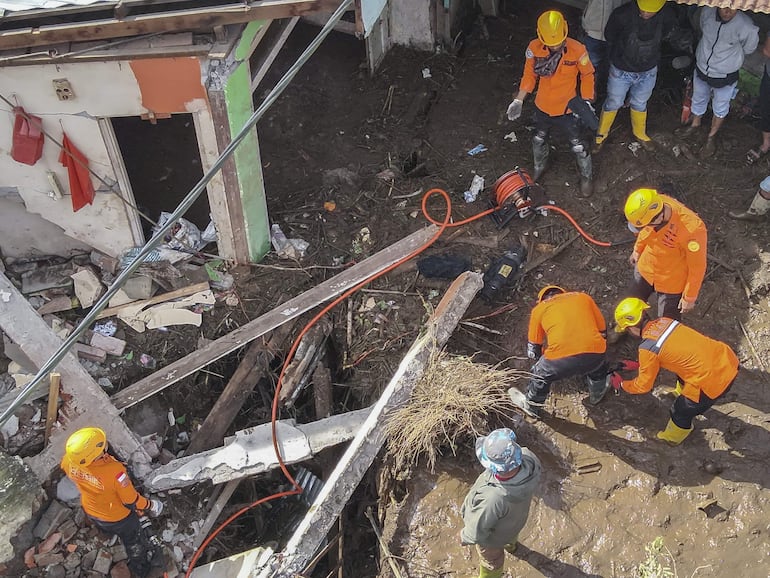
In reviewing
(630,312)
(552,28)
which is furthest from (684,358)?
(552,28)

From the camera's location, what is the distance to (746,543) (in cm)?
586

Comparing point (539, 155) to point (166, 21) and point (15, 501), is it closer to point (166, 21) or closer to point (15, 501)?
point (166, 21)

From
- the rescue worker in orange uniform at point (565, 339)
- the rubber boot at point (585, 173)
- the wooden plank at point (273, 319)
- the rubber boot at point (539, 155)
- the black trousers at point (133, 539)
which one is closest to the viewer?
the rescue worker in orange uniform at point (565, 339)

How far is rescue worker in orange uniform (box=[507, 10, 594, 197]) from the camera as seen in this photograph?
7.21 m

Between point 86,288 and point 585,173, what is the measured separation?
5928 millimetres

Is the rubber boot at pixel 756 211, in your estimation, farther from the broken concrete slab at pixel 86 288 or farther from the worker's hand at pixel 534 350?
the broken concrete slab at pixel 86 288

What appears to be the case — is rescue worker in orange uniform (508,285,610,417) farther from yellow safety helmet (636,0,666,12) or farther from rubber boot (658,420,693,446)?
yellow safety helmet (636,0,666,12)

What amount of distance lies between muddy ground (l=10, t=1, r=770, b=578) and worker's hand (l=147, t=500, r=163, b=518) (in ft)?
1.03

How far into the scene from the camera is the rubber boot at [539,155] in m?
8.17

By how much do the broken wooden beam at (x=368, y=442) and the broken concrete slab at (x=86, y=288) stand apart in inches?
136

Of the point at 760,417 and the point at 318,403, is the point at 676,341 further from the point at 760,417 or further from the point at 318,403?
the point at 318,403

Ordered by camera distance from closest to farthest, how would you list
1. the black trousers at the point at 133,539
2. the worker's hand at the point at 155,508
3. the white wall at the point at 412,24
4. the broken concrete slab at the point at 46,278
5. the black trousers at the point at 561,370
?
the black trousers at the point at 561,370, the black trousers at the point at 133,539, the worker's hand at the point at 155,508, the broken concrete slab at the point at 46,278, the white wall at the point at 412,24

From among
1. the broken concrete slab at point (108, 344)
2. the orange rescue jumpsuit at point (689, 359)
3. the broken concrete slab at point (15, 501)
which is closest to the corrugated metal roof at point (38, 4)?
the broken concrete slab at point (108, 344)

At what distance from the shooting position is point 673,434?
21.0 feet
